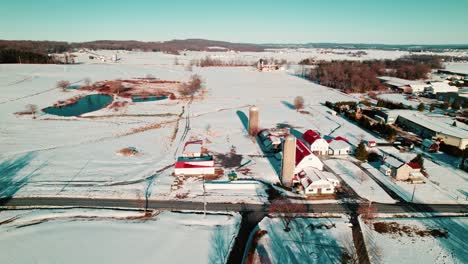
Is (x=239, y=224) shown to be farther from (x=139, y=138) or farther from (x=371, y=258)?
(x=139, y=138)

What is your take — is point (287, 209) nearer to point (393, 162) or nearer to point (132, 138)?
point (393, 162)

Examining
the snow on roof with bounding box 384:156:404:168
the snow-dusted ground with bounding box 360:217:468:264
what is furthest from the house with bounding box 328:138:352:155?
the snow-dusted ground with bounding box 360:217:468:264

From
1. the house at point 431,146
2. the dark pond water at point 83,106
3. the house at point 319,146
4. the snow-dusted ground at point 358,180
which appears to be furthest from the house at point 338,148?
the dark pond water at point 83,106

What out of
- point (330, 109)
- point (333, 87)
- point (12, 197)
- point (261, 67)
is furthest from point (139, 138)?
point (261, 67)

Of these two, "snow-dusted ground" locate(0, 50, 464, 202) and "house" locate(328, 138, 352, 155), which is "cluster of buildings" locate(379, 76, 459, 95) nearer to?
"snow-dusted ground" locate(0, 50, 464, 202)

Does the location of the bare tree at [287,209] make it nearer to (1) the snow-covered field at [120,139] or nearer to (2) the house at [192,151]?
(1) the snow-covered field at [120,139]

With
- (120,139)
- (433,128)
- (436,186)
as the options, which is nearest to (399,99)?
(433,128)
